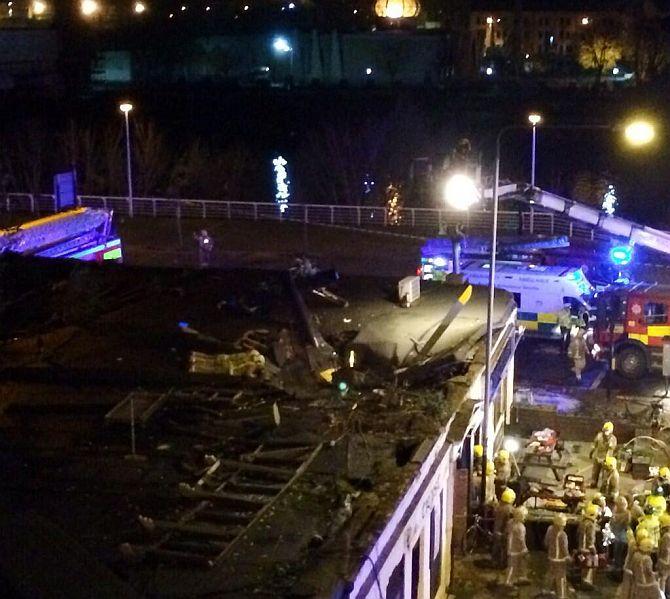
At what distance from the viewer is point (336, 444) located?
11.6m

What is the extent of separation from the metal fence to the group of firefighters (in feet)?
58.7

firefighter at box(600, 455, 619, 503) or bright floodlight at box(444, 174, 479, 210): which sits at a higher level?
bright floodlight at box(444, 174, 479, 210)

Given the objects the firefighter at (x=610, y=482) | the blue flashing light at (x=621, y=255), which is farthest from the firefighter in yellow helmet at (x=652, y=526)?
the blue flashing light at (x=621, y=255)

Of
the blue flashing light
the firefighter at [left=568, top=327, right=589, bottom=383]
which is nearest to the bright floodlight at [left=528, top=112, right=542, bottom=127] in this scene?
the firefighter at [left=568, top=327, right=589, bottom=383]

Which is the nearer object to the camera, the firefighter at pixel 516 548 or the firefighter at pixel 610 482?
the firefighter at pixel 516 548

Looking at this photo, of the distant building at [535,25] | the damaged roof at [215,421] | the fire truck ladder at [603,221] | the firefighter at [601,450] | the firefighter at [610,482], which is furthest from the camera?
the distant building at [535,25]

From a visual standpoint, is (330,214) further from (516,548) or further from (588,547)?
(516,548)

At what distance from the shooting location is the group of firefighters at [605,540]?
12109 millimetres

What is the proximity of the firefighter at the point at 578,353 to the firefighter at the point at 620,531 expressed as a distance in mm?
8794

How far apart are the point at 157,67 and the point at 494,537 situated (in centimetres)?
5977

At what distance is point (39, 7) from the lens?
215ft

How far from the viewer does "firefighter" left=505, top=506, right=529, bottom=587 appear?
1283 cm

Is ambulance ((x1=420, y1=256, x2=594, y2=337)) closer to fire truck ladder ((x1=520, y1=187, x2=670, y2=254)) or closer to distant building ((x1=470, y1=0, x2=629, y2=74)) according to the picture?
fire truck ladder ((x1=520, y1=187, x2=670, y2=254))

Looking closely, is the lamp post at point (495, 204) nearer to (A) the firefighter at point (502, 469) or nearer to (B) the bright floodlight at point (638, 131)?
(B) the bright floodlight at point (638, 131)
